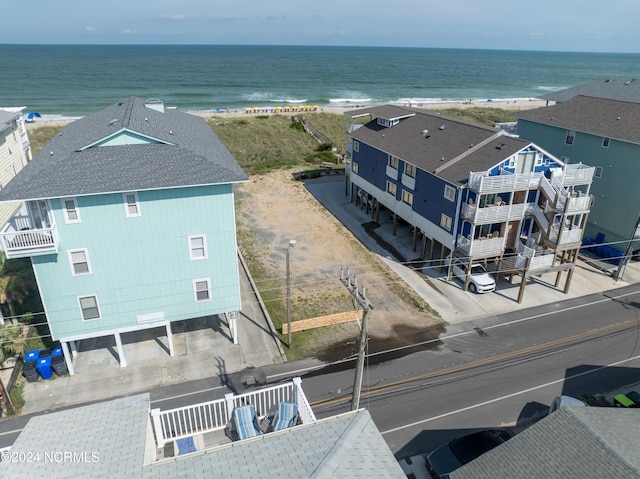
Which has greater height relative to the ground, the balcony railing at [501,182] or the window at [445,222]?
the balcony railing at [501,182]

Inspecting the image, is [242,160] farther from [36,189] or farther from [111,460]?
[111,460]

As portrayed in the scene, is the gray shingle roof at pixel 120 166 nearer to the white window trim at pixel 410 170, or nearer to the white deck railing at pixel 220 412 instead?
the white deck railing at pixel 220 412

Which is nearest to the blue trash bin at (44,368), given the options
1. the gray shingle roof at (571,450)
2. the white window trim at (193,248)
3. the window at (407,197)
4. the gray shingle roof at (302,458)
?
the white window trim at (193,248)

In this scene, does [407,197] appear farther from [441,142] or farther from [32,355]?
[32,355]

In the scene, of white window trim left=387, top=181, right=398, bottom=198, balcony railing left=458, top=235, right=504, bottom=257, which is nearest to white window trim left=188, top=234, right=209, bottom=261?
balcony railing left=458, top=235, right=504, bottom=257

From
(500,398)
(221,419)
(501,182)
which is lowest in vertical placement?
(500,398)

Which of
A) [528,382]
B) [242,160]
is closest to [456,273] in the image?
[528,382]

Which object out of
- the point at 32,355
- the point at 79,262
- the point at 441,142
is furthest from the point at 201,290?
the point at 441,142
